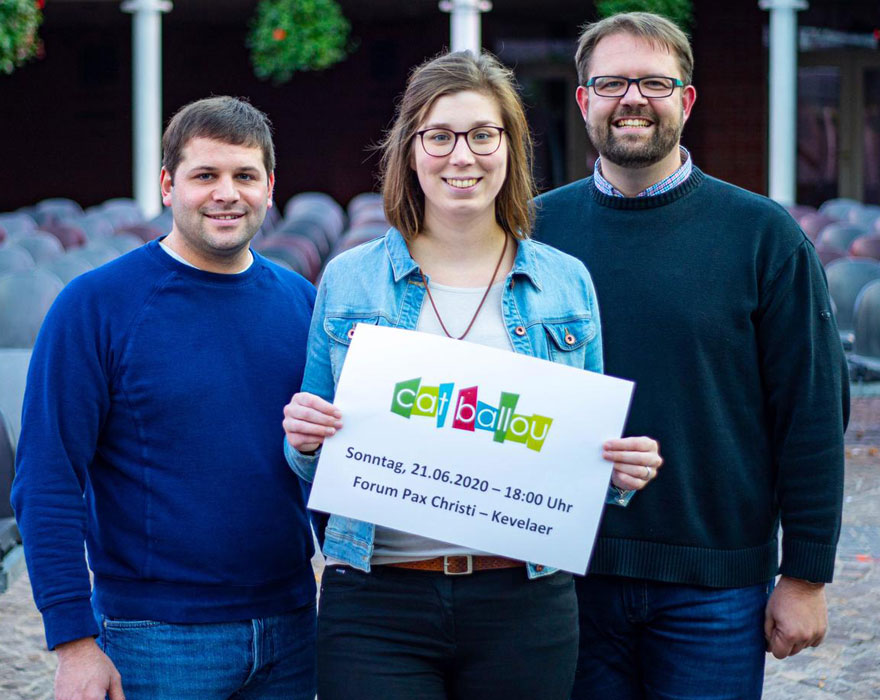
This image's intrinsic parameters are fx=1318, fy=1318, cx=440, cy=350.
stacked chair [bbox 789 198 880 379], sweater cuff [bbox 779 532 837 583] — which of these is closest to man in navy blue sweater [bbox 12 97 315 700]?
sweater cuff [bbox 779 532 837 583]

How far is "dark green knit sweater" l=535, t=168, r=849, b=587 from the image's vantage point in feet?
9.02

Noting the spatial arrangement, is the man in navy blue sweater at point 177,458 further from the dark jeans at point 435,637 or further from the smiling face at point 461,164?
the smiling face at point 461,164

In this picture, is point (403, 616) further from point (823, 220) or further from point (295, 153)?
point (295, 153)

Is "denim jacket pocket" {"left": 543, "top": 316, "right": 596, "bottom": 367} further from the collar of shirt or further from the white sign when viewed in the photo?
the collar of shirt

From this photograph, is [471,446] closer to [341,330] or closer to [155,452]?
[341,330]

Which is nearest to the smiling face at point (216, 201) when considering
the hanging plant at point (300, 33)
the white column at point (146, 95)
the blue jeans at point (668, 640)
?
the blue jeans at point (668, 640)

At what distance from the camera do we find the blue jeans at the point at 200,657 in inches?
102

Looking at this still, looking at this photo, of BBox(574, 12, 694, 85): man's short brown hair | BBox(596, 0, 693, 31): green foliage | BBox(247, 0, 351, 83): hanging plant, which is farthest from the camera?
BBox(247, 0, 351, 83): hanging plant

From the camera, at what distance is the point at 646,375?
9.11ft

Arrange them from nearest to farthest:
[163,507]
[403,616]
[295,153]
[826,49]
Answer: [403,616] → [163,507] → [826,49] → [295,153]

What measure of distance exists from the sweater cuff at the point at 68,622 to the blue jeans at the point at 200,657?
0.13 meters

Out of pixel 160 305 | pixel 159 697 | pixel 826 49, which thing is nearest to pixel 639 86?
pixel 160 305

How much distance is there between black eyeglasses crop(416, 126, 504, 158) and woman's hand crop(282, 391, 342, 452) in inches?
19.8

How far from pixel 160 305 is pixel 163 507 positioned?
0.40m
